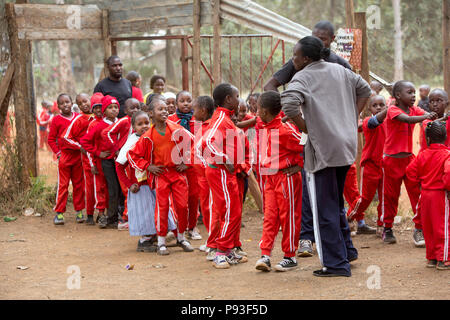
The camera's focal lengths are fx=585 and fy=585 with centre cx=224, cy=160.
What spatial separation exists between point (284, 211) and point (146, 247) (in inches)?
75.5

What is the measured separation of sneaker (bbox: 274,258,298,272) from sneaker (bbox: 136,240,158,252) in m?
1.70

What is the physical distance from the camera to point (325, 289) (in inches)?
175

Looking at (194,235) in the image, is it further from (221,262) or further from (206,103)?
(206,103)

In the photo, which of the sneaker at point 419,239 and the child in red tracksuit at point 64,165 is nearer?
the sneaker at point 419,239

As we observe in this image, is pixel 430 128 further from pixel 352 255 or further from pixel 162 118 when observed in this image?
pixel 162 118

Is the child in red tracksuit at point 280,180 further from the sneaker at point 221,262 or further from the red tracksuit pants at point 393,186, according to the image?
the red tracksuit pants at point 393,186

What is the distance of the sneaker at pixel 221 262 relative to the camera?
533cm

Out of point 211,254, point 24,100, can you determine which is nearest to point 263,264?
point 211,254

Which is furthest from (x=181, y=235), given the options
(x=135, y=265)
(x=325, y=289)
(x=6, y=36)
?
(x=6, y=36)

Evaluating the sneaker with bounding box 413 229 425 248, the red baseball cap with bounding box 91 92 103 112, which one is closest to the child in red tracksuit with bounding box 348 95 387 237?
the sneaker with bounding box 413 229 425 248

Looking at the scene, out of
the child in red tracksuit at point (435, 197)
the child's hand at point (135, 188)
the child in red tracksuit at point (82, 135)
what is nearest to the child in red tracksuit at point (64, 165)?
the child in red tracksuit at point (82, 135)

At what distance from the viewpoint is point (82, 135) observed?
7875 millimetres

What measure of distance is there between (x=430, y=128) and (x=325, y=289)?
1774mm

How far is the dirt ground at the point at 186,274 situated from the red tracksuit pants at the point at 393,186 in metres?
0.35
